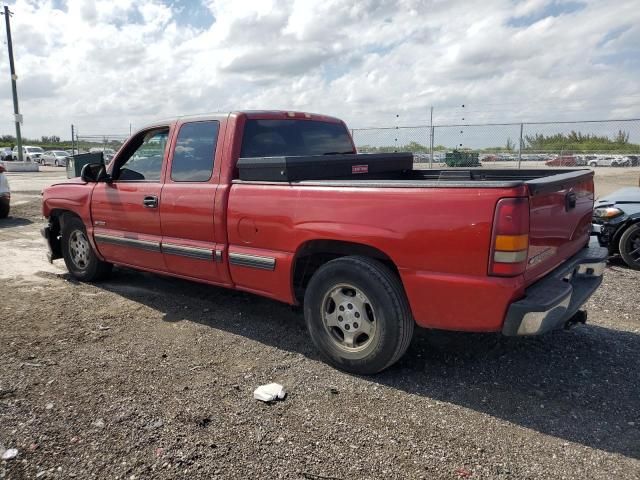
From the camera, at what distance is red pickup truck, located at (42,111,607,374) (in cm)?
287

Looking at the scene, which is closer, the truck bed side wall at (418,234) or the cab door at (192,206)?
the truck bed side wall at (418,234)

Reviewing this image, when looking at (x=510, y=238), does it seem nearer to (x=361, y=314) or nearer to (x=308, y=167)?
(x=361, y=314)

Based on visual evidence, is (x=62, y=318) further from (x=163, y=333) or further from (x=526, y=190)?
(x=526, y=190)

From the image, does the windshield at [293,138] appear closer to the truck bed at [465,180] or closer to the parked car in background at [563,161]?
the truck bed at [465,180]

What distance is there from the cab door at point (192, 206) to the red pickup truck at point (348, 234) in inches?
0.5

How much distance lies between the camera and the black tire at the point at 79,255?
19.0 feet

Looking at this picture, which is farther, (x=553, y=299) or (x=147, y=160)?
(x=147, y=160)

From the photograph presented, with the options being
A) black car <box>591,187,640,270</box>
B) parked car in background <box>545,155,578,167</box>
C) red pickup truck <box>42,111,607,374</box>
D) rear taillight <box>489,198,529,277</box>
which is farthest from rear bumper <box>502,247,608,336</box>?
parked car in background <box>545,155,578,167</box>

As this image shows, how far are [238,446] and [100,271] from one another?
3846mm

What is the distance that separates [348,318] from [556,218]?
1525mm

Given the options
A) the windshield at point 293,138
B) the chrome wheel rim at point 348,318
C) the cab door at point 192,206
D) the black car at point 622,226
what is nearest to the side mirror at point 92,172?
the cab door at point 192,206

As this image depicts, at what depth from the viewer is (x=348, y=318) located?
11.6ft

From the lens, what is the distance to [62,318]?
4.76 m

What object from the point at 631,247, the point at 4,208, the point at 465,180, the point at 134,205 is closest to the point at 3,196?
the point at 4,208
